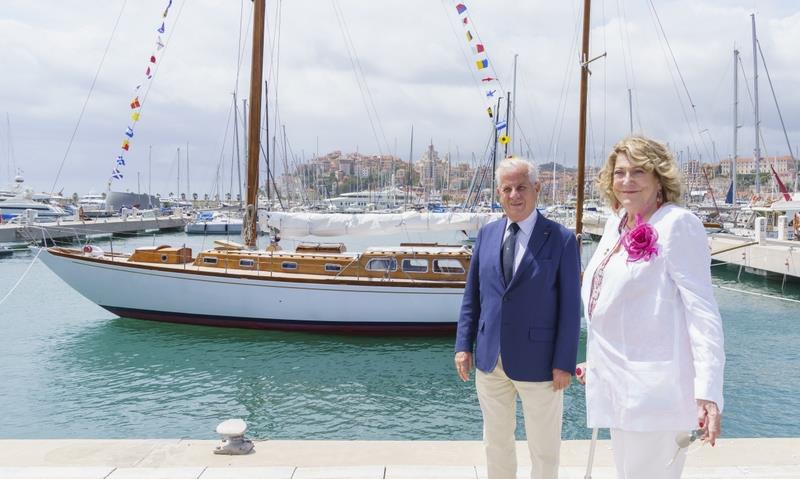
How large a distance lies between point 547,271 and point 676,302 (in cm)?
96

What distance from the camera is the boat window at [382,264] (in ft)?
44.9

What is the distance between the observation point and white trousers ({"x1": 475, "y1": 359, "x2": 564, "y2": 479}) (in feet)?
10.7

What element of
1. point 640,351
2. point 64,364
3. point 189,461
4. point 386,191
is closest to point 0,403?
point 64,364

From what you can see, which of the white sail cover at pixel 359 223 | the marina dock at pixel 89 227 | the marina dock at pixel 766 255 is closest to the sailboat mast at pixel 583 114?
the white sail cover at pixel 359 223

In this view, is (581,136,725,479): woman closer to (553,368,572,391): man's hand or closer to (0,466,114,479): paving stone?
(553,368,572,391): man's hand

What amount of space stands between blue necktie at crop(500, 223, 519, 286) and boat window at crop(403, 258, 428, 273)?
34.0ft

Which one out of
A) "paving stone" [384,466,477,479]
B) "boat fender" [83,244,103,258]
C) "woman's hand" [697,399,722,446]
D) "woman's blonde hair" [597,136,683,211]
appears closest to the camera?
"woman's hand" [697,399,722,446]

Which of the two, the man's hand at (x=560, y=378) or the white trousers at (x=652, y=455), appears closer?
the white trousers at (x=652, y=455)

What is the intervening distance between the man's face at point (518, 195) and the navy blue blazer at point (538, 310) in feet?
0.35

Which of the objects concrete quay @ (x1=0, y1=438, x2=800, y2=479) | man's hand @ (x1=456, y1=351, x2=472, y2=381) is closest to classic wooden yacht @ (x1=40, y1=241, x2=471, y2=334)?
concrete quay @ (x1=0, y1=438, x2=800, y2=479)

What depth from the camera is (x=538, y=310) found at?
317cm

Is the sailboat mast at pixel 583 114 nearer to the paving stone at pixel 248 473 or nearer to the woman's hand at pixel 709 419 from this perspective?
the paving stone at pixel 248 473

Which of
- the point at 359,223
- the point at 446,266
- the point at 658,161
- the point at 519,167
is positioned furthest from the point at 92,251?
the point at 658,161

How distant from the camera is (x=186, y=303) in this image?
14234 millimetres
